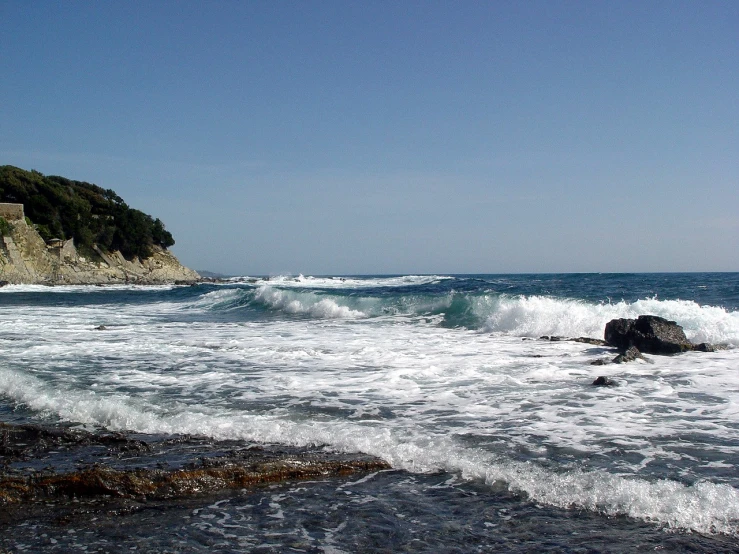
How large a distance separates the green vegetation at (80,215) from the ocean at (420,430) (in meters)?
50.8

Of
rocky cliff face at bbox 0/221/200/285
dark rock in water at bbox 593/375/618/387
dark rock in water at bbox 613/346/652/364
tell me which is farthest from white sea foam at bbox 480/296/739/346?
rocky cliff face at bbox 0/221/200/285

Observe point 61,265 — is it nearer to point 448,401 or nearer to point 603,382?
point 448,401

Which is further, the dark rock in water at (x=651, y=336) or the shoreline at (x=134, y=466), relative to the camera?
the dark rock in water at (x=651, y=336)

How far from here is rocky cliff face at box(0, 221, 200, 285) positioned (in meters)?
51.5

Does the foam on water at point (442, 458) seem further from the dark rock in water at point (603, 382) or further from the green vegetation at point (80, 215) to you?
the green vegetation at point (80, 215)

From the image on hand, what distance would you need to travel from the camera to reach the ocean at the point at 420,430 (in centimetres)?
394

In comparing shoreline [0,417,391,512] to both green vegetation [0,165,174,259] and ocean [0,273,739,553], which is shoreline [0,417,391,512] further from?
green vegetation [0,165,174,259]

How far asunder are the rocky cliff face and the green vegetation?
1540 millimetres

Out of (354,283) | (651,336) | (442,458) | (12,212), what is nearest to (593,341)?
(651,336)

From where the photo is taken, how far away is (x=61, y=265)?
187 feet

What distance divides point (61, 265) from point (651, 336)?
188 ft

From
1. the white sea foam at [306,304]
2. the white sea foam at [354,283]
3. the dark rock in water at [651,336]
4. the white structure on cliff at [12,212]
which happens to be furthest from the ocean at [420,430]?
the white structure on cliff at [12,212]

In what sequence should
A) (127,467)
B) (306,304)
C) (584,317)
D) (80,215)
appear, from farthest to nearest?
(80,215) → (306,304) → (584,317) → (127,467)

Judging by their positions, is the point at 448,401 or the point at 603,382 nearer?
the point at 448,401
